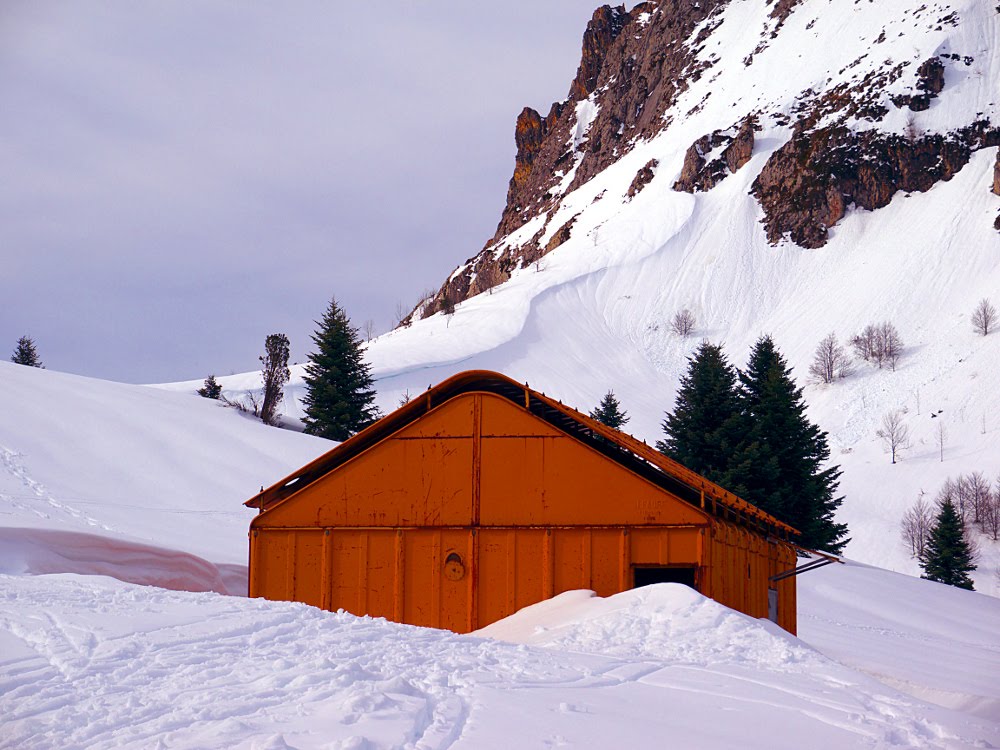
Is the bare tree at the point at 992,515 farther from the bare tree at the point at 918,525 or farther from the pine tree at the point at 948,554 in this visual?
the pine tree at the point at 948,554

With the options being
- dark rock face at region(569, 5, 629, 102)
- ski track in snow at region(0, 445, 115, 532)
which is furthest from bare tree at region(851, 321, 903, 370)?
dark rock face at region(569, 5, 629, 102)

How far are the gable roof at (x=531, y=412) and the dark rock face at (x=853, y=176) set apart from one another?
88794mm

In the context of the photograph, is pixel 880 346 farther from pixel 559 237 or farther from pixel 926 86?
pixel 559 237

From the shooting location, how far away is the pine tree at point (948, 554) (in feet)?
163

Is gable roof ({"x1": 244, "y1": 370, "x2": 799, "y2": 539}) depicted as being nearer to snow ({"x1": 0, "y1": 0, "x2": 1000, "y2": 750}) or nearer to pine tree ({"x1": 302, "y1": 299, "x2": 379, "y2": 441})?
snow ({"x1": 0, "y1": 0, "x2": 1000, "y2": 750})

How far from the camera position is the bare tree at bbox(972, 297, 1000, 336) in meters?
79.2

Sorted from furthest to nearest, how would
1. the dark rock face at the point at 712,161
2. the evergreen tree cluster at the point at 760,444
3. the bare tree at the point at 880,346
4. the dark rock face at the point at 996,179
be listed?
the dark rock face at the point at 712,161 → the dark rock face at the point at 996,179 → the bare tree at the point at 880,346 → the evergreen tree cluster at the point at 760,444

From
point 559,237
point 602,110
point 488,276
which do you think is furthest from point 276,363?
point 602,110

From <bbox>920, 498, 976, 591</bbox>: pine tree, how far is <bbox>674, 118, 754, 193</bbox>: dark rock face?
2563 inches

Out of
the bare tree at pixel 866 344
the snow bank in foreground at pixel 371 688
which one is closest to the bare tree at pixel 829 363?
the bare tree at pixel 866 344

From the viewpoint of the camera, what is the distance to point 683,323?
9031 cm

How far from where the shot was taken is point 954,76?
11181 cm

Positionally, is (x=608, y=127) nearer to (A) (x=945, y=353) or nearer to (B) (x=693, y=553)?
(A) (x=945, y=353)

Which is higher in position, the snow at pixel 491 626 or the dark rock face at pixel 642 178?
the dark rock face at pixel 642 178
